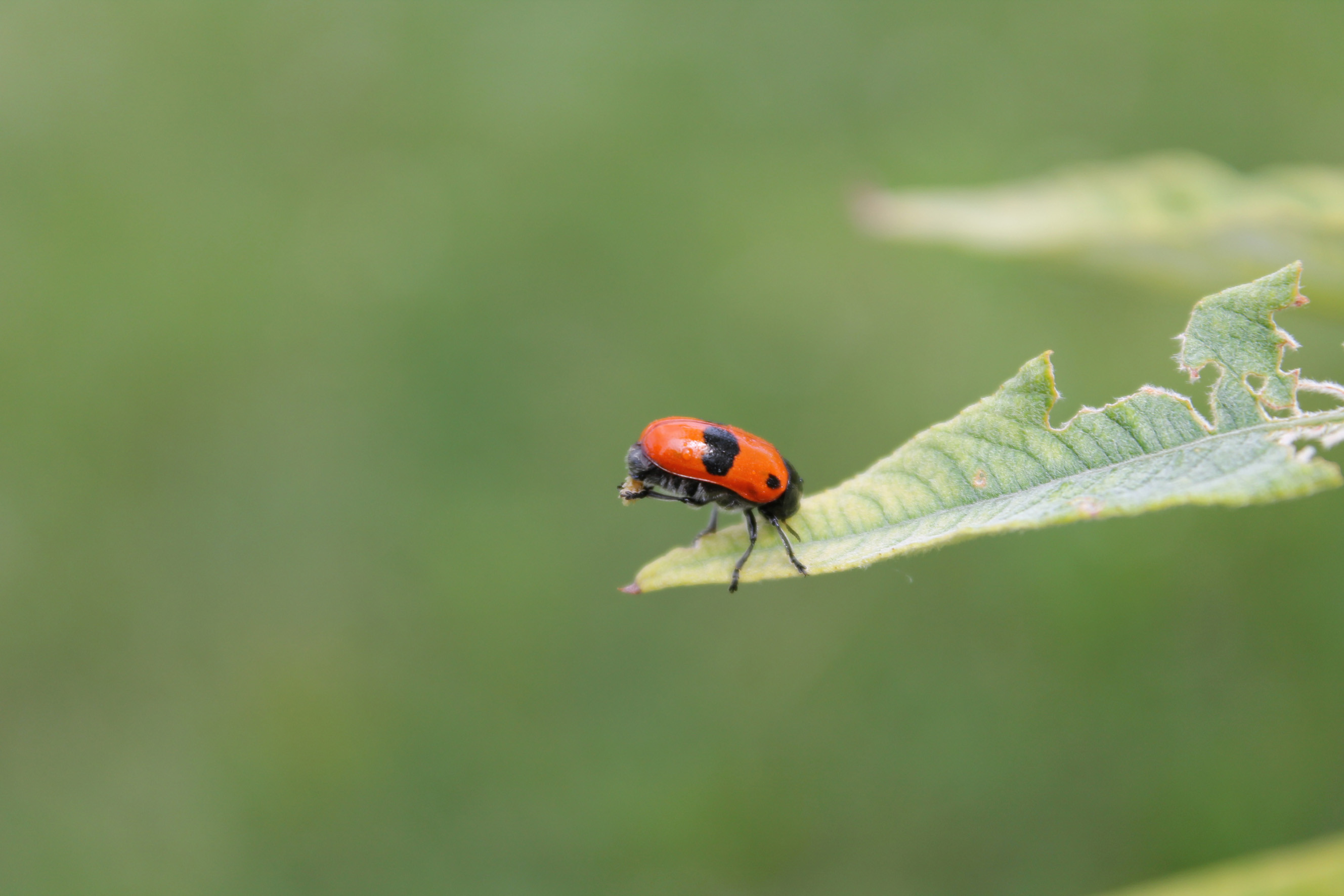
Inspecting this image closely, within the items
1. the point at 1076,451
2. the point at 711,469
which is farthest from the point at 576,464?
the point at 1076,451

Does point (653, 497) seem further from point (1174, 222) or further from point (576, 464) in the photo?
point (576, 464)

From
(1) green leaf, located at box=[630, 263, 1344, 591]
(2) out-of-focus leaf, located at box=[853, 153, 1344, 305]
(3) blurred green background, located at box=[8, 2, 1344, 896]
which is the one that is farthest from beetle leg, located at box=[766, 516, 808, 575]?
(3) blurred green background, located at box=[8, 2, 1344, 896]

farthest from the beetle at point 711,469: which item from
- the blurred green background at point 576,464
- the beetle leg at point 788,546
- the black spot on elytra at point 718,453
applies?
the blurred green background at point 576,464

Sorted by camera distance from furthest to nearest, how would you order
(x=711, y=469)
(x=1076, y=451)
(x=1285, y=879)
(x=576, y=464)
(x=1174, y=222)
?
1. (x=576, y=464)
2. (x=711, y=469)
3. (x=1174, y=222)
4. (x=1285, y=879)
5. (x=1076, y=451)

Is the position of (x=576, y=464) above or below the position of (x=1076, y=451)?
above

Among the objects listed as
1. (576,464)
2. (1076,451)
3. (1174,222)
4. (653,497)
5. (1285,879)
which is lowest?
(1285,879)

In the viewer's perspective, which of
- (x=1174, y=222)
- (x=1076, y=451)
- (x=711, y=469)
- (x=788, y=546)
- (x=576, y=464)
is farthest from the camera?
(x=576, y=464)

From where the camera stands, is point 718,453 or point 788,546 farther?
point 718,453
